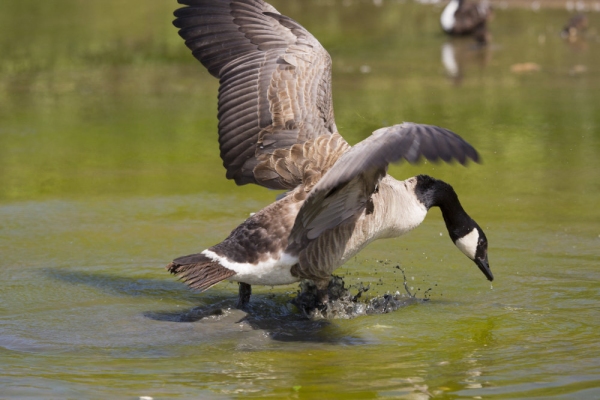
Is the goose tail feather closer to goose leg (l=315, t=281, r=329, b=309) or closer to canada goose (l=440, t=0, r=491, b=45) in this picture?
goose leg (l=315, t=281, r=329, b=309)

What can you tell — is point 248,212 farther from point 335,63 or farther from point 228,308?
point 335,63

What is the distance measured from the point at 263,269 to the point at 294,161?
0.86 metres

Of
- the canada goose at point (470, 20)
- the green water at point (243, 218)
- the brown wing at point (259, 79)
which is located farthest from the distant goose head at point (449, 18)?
the brown wing at point (259, 79)

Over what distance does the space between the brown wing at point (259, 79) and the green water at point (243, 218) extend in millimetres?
989

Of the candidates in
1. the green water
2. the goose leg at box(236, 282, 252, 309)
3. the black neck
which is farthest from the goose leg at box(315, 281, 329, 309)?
the black neck

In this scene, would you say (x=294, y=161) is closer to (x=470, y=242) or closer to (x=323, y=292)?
(x=323, y=292)

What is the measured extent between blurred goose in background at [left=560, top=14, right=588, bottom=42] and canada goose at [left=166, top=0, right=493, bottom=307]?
9696 mm

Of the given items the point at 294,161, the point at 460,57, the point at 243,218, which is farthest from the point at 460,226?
the point at 460,57

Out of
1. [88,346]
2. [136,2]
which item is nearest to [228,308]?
[88,346]

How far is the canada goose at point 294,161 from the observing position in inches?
189

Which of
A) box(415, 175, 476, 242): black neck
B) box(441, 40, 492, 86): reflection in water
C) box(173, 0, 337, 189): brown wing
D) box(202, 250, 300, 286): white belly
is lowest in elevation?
box(202, 250, 300, 286): white belly

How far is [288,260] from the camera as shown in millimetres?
5453

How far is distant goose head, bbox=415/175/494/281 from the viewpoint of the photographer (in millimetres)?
5965

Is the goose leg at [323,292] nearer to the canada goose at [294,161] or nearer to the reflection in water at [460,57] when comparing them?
the canada goose at [294,161]
